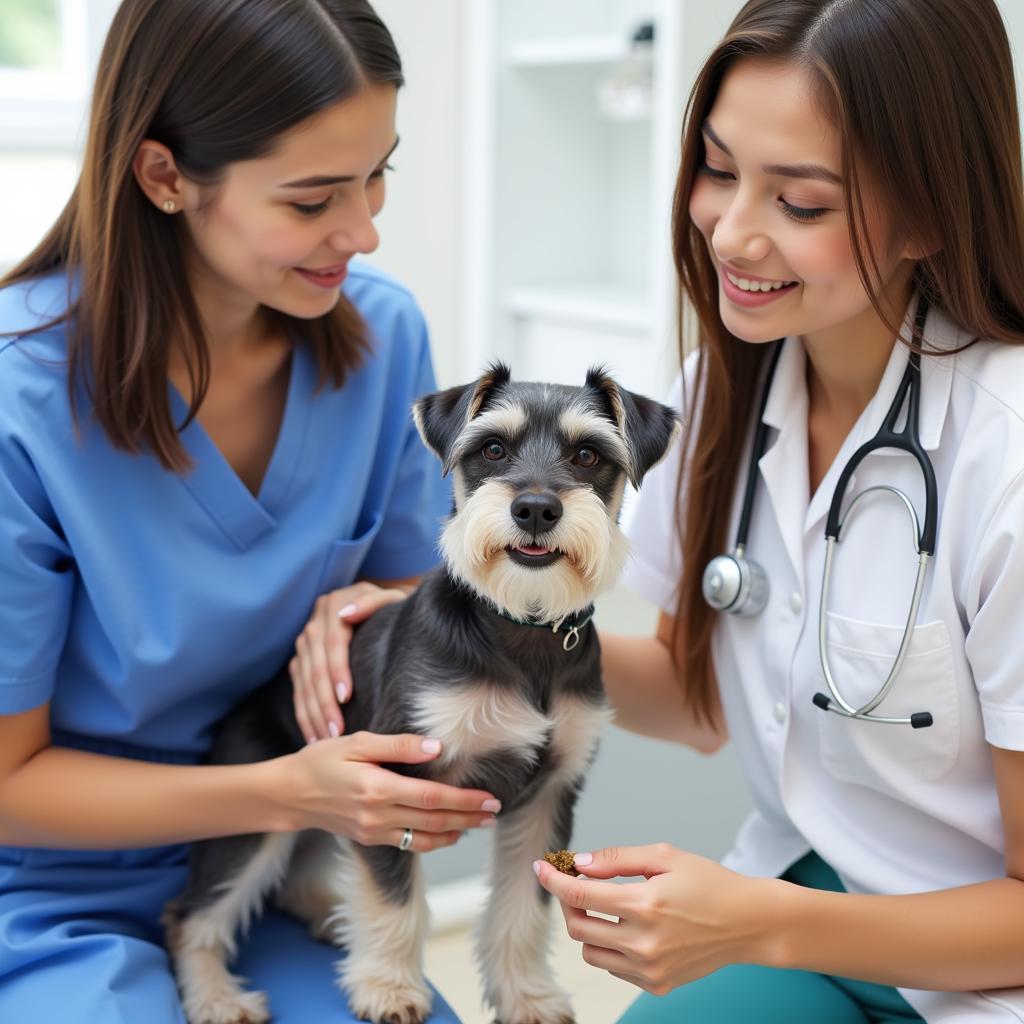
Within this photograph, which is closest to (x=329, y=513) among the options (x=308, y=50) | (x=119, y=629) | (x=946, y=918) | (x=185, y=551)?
(x=185, y=551)

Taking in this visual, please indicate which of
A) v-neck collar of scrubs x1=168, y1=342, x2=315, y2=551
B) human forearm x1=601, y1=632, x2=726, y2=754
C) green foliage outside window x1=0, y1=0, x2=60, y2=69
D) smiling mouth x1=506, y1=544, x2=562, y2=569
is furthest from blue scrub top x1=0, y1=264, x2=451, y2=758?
green foliage outside window x1=0, y1=0, x2=60, y2=69

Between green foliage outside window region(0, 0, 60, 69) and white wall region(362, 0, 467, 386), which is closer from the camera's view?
green foliage outside window region(0, 0, 60, 69)

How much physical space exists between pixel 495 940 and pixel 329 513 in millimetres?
592

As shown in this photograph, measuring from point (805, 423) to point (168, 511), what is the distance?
814 mm

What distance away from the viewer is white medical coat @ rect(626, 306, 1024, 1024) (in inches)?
52.8

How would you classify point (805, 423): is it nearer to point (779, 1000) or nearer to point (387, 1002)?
point (779, 1000)

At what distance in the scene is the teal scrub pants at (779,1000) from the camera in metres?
1.55

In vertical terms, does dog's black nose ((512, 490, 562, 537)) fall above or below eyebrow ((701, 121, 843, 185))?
below

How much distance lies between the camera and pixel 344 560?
67.9 inches

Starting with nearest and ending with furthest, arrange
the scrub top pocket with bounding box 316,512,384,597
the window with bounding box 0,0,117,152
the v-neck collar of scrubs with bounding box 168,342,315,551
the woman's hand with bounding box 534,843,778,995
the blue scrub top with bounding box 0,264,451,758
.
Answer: the woman's hand with bounding box 534,843,778,995 → the blue scrub top with bounding box 0,264,451,758 → the v-neck collar of scrubs with bounding box 168,342,315,551 → the scrub top pocket with bounding box 316,512,384,597 → the window with bounding box 0,0,117,152

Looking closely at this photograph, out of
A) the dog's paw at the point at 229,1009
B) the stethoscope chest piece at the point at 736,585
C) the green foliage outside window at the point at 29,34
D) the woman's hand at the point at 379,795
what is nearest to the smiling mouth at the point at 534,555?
the woman's hand at the point at 379,795

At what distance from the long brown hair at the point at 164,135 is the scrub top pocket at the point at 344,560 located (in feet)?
0.83

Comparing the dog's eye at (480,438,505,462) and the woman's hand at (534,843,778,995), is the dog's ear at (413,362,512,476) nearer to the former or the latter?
the dog's eye at (480,438,505,462)

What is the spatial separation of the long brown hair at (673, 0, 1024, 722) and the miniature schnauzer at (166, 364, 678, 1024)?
1.09 feet
